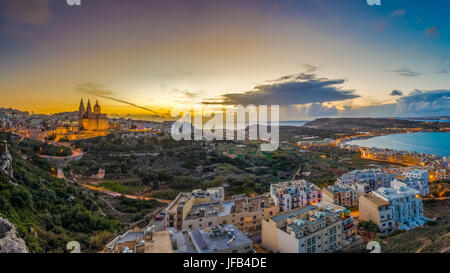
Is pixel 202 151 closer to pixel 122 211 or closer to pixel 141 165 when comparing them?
pixel 141 165

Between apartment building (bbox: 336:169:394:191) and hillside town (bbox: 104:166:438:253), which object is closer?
hillside town (bbox: 104:166:438:253)

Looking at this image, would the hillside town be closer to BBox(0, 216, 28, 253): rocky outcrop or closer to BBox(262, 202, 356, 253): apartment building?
BBox(262, 202, 356, 253): apartment building

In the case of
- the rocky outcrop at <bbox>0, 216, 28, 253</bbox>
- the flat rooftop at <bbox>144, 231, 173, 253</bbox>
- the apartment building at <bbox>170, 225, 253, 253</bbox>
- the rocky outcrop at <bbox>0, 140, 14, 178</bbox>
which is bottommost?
the apartment building at <bbox>170, 225, 253, 253</bbox>

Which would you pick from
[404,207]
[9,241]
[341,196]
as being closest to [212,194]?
[341,196]

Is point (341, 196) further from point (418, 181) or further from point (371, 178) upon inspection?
point (418, 181)

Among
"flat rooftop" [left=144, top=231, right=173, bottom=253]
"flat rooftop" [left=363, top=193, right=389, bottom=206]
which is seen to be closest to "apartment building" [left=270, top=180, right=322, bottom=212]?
"flat rooftop" [left=363, top=193, right=389, bottom=206]

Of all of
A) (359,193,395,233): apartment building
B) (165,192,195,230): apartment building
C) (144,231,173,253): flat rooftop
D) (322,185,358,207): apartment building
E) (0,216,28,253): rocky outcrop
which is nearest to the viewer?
(0,216,28,253): rocky outcrop
